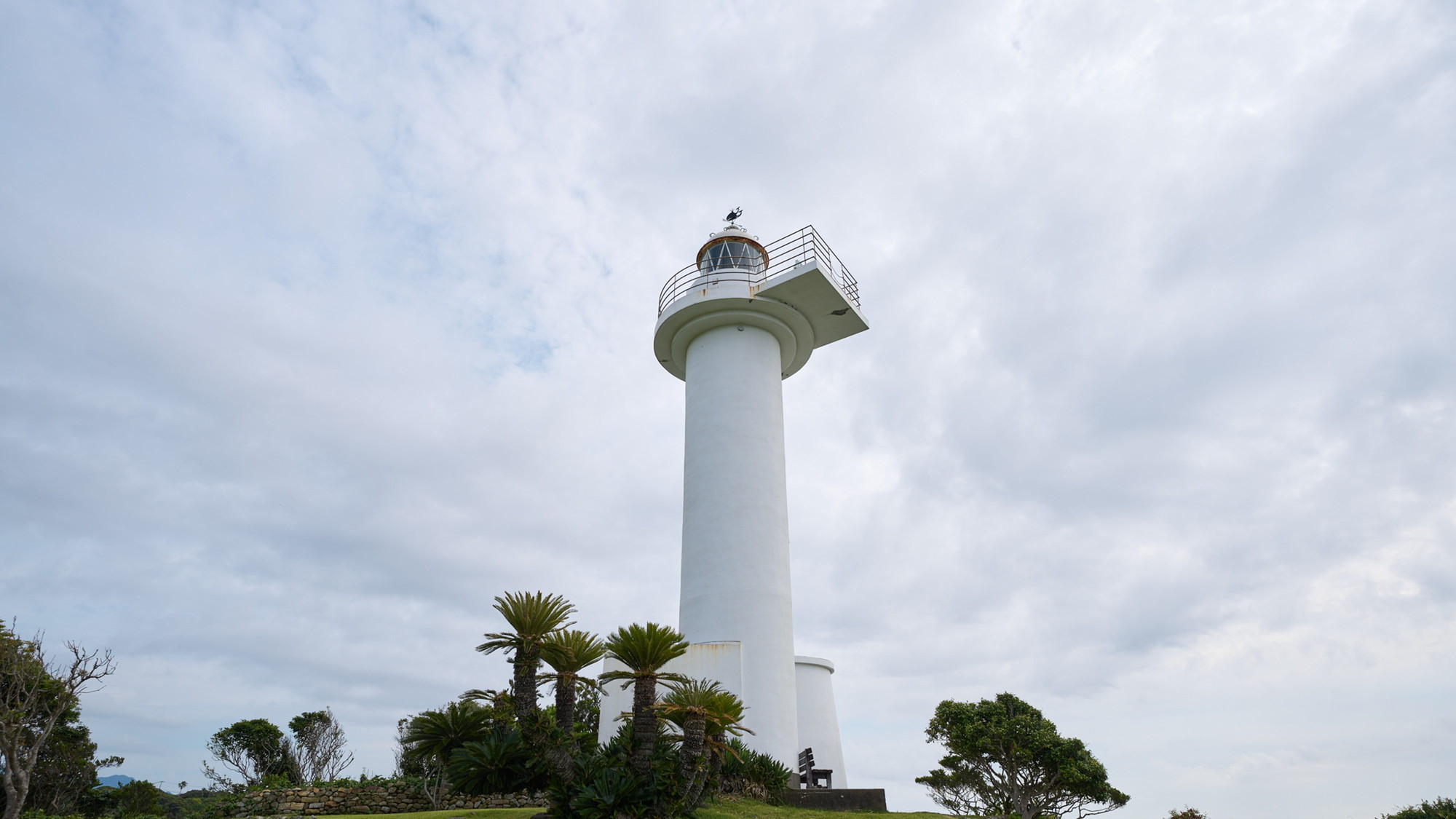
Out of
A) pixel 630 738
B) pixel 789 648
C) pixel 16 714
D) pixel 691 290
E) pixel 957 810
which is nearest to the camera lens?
pixel 630 738

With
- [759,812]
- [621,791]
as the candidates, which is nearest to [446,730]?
[621,791]

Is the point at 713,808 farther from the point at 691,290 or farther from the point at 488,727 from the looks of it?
the point at 691,290

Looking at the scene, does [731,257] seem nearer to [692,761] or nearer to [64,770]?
[692,761]

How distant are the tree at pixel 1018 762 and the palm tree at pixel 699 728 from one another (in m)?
17.2

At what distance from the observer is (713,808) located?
13.3 metres

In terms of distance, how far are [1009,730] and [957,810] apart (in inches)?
177

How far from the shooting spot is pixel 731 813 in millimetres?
13242

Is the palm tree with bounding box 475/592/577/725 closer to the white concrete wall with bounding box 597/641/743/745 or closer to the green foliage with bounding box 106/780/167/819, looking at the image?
the white concrete wall with bounding box 597/641/743/745

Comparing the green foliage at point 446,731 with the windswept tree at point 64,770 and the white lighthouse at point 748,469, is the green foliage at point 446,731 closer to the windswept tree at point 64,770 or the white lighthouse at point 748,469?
the white lighthouse at point 748,469

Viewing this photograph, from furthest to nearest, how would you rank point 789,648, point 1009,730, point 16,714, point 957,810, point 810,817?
point 957,810, point 1009,730, point 16,714, point 789,648, point 810,817

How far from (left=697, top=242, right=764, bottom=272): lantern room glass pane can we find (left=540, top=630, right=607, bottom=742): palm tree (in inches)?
497

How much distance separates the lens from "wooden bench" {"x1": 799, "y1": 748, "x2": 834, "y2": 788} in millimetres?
17344

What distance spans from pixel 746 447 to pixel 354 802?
12415mm

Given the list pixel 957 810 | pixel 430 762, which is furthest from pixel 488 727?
pixel 957 810
